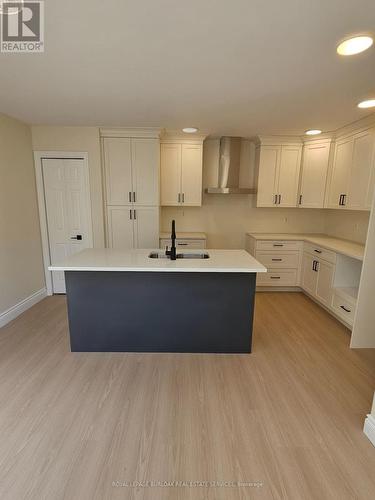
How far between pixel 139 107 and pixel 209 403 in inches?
121

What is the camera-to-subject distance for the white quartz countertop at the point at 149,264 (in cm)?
224

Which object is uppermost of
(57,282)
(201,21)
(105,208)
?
(201,21)

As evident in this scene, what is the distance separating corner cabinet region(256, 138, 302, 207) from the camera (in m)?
4.14

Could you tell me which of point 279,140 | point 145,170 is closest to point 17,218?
point 145,170

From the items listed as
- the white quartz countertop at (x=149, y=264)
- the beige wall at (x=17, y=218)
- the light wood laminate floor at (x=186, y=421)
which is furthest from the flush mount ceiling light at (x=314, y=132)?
the beige wall at (x=17, y=218)

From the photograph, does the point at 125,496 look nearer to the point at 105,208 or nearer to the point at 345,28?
the point at 345,28

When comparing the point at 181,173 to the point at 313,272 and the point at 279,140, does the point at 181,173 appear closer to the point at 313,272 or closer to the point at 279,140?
the point at 279,140

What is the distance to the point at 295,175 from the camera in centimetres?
423

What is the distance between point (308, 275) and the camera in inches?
157

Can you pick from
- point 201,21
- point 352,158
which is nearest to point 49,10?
point 201,21

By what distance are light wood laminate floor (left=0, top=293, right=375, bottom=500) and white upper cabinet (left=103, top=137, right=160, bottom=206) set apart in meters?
2.26

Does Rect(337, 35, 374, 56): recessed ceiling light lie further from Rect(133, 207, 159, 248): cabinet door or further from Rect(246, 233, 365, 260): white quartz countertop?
Rect(133, 207, 159, 248): cabinet door

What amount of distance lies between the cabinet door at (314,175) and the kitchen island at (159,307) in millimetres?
2350

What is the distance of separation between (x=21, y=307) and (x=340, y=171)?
503 centimetres
